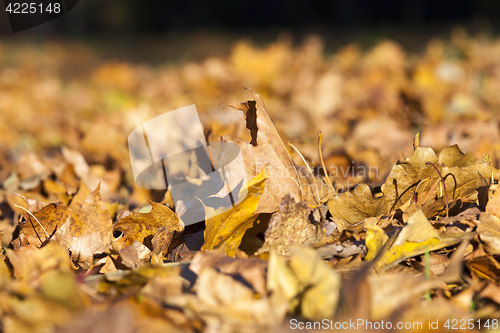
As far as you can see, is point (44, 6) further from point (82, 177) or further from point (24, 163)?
point (82, 177)

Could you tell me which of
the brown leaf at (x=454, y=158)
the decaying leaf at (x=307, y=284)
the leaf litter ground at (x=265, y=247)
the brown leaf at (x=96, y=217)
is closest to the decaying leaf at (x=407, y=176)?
the leaf litter ground at (x=265, y=247)

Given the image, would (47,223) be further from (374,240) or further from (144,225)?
(374,240)

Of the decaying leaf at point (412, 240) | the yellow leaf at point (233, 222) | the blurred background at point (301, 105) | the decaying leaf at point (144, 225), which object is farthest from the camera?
the blurred background at point (301, 105)

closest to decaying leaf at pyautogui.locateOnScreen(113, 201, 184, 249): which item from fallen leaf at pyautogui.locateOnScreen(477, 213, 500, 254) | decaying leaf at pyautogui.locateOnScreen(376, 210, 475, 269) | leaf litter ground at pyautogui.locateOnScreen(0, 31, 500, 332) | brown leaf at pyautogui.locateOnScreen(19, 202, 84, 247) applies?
leaf litter ground at pyautogui.locateOnScreen(0, 31, 500, 332)

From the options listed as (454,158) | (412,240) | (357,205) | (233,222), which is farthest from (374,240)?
(454,158)

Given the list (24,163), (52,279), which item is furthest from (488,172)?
(24,163)

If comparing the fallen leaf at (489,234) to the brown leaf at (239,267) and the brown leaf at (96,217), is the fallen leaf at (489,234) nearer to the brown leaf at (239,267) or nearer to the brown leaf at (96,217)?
the brown leaf at (239,267)
